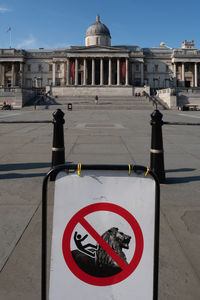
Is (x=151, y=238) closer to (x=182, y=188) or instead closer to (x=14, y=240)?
(x=14, y=240)

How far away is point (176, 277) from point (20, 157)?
6.49m

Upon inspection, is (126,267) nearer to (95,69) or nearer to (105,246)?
(105,246)

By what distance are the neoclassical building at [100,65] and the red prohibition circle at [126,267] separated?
253 ft

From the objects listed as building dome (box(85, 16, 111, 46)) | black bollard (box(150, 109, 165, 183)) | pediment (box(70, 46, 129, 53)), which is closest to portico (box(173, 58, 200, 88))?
pediment (box(70, 46, 129, 53))

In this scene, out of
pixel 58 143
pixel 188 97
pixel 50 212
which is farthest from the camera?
pixel 188 97

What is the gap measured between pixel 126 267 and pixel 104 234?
0.27 meters

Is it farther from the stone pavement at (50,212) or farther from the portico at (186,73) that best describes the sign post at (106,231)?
the portico at (186,73)

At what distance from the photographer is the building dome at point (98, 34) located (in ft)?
290

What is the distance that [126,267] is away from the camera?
6.15ft


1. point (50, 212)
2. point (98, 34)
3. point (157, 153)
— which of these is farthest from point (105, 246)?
point (98, 34)

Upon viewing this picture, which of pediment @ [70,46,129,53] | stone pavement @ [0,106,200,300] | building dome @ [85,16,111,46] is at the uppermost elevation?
building dome @ [85,16,111,46]

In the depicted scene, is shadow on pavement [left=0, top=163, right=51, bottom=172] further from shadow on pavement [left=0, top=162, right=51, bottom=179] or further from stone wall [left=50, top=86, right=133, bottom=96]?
stone wall [left=50, top=86, right=133, bottom=96]

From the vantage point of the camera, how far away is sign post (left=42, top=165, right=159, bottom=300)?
6.08ft

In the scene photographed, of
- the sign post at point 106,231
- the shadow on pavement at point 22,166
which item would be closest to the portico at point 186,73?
the shadow on pavement at point 22,166
